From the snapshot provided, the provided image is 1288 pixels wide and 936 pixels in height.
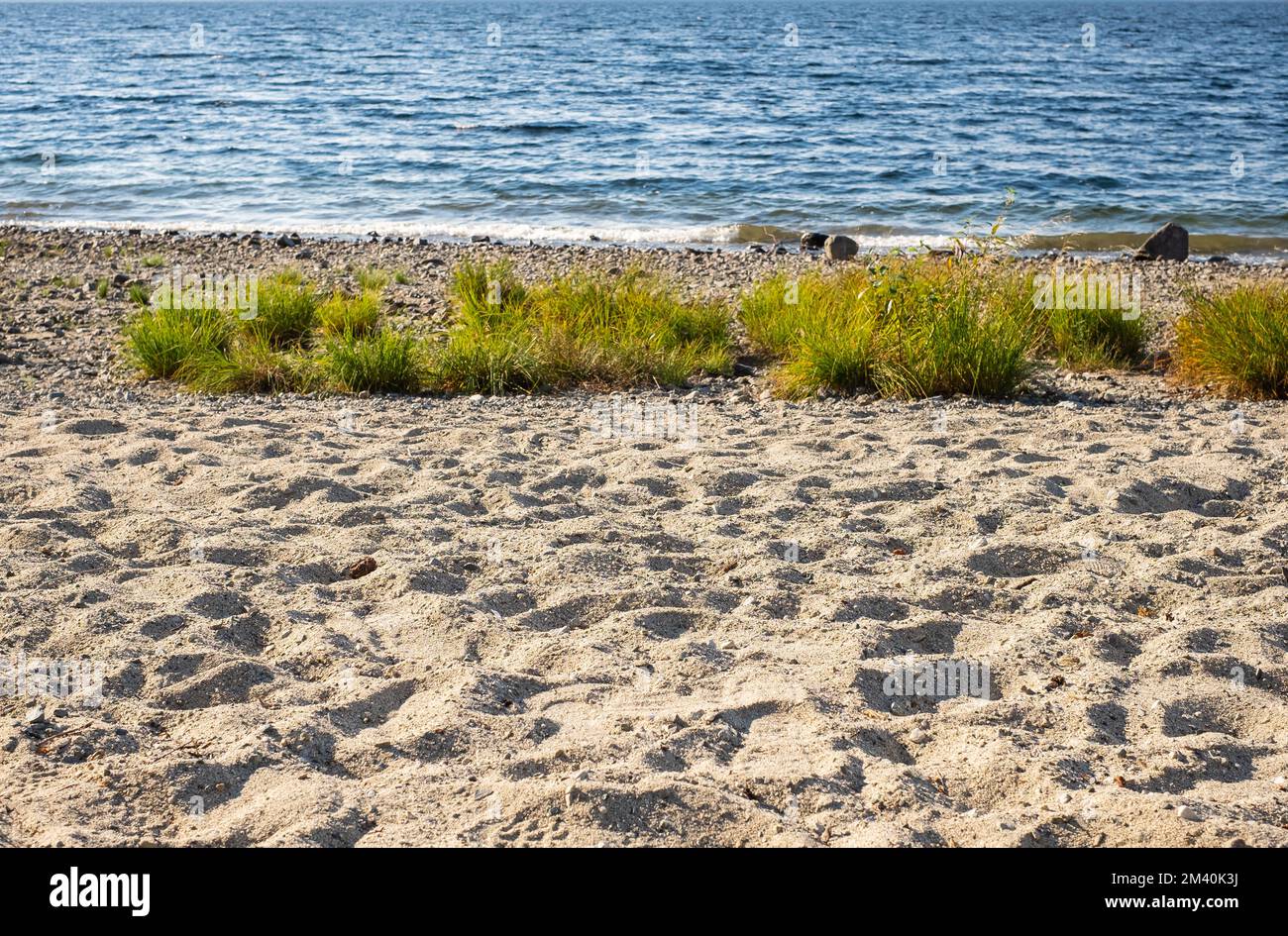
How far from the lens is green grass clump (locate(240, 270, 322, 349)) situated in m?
7.37

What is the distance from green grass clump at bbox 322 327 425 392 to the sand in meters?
0.63

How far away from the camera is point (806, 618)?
356cm

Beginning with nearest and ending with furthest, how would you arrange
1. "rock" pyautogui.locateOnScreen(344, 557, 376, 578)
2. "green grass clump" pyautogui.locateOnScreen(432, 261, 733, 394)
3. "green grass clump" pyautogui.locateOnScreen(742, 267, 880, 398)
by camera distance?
"rock" pyautogui.locateOnScreen(344, 557, 376, 578) < "green grass clump" pyautogui.locateOnScreen(742, 267, 880, 398) < "green grass clump" pyautogui.locateOnScreen(432, 261, 733, 394)

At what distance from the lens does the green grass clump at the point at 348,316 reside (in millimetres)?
7422

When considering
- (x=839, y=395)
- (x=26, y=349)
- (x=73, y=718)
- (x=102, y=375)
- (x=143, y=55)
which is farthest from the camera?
(x=143, y=55)

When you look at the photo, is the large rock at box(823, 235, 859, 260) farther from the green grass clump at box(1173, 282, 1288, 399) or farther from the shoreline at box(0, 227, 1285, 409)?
the green grass clump at box(1173, 282, 1288, 399)

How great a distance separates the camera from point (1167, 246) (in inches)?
477

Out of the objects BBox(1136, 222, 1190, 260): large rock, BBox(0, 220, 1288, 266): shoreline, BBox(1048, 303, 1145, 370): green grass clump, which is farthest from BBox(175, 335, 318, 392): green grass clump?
BBox(1136, 222, 1190, 260): large rock

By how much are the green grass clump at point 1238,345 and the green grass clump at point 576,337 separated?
8.78ft

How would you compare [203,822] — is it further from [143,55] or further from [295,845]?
[143,55]

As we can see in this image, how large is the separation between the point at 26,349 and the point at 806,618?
5.97 meters
